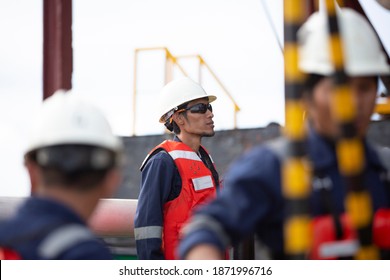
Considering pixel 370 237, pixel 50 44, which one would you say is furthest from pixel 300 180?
pixel 50 44

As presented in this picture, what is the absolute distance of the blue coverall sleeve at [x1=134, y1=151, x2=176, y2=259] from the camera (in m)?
3.88

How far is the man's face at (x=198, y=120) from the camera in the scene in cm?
448

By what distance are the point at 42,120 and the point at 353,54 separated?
0.85 meters

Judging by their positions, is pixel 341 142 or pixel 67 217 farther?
pixel 67 217

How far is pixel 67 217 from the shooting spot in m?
1.77

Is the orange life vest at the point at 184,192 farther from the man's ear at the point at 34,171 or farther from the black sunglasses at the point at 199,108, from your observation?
the man's ear at the point at 34,171

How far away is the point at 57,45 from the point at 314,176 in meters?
2.67

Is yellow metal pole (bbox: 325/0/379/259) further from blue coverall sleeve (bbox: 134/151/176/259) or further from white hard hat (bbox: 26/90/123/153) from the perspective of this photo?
blue coverall sleeve (bbox: 134/151/176/259)

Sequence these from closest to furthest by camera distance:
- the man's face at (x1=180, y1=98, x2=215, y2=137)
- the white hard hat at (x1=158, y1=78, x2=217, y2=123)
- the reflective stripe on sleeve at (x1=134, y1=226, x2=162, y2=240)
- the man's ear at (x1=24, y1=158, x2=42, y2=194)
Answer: the man's ear at (x1=24, y1=158, x2=42, y2=194) → the reflective stripe on sleeve at (x1=134, y1=226, x2=162, y2=240) → the man's face at (x1=180, y1=98, x2=215, y2=137) → the white hard hat at (x1=158, y1=78, x2=217, y2=123)

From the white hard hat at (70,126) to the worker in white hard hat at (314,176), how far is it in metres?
0.34

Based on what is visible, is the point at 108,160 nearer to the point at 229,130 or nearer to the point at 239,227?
the point at 239,227

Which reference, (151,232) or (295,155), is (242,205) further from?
(151,232)

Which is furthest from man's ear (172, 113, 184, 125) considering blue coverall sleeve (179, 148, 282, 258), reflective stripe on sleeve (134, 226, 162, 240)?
blue coverall sleeve (179, 148, 282, 258)

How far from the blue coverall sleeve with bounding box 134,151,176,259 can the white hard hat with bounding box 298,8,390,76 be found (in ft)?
6.81
